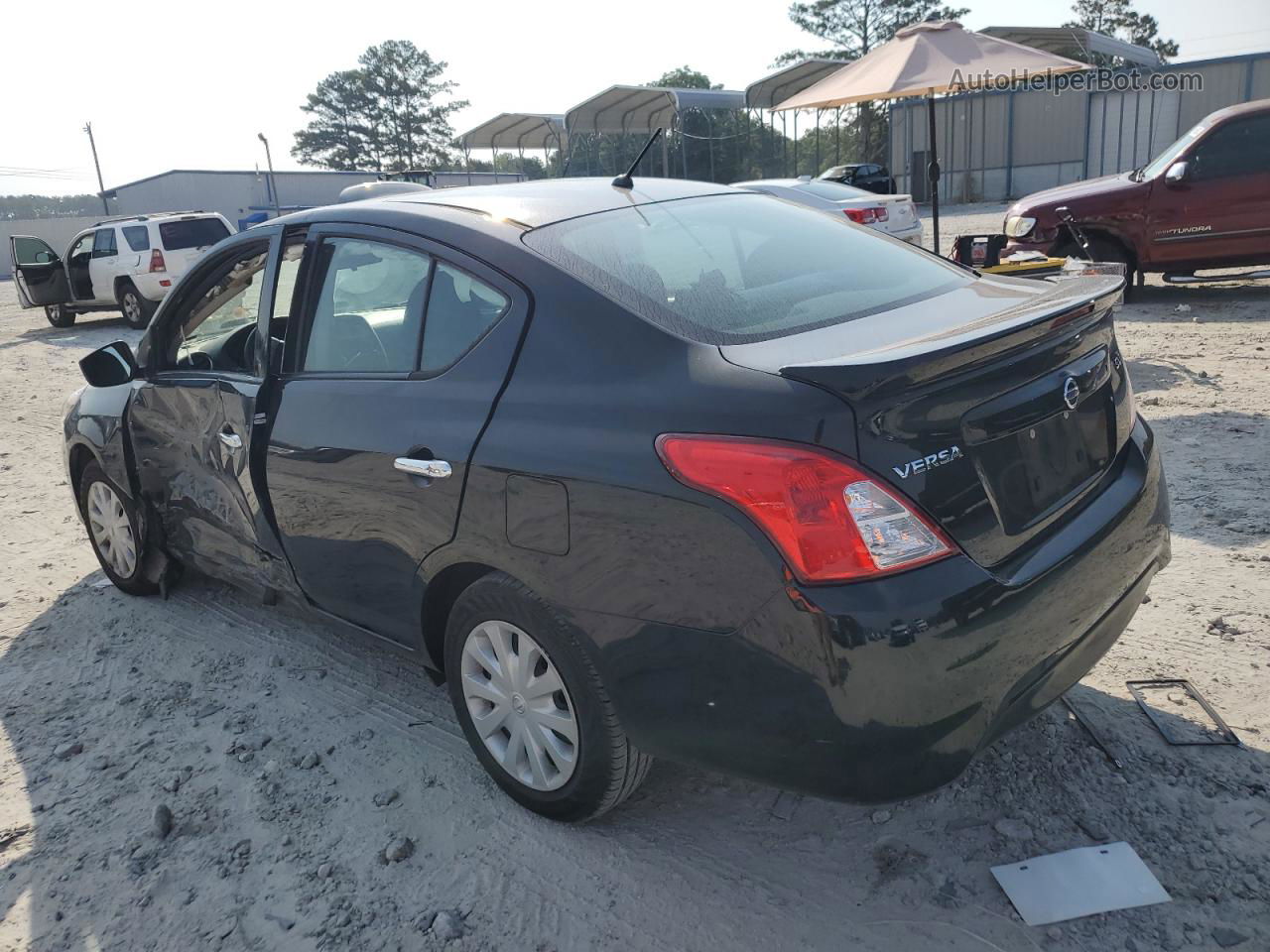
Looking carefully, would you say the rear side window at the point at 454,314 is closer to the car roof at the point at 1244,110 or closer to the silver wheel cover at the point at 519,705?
the silver wheel cover at the point at 519,705

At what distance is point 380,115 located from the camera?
233 feet

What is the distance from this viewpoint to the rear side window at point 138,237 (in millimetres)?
15703

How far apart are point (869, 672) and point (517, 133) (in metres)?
38.3

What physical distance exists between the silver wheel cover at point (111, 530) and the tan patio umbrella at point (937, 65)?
6800 mm

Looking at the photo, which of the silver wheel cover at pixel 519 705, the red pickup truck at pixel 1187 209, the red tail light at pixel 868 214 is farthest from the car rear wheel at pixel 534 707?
the red tail light at pixel 868 214

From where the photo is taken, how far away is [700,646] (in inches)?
81.2

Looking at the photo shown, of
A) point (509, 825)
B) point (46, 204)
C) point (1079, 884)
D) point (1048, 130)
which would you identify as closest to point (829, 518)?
point (1079, 884)

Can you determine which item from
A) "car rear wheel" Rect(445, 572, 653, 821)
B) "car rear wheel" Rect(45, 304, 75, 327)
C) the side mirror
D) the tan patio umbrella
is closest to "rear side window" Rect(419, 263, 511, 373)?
"car rear wheel" Rect(445, 572, 653, 821)

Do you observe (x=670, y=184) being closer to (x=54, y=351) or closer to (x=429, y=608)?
(x=429, y=608)

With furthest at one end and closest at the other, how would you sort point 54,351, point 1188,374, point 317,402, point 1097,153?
point 1097,153 < point 54,351 < point 1188,374 < point 317,402

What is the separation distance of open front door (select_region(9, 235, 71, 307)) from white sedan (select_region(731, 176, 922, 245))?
12.6 m

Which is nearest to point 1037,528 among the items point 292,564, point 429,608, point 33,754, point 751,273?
point 751,273

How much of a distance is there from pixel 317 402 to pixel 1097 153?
3022cm

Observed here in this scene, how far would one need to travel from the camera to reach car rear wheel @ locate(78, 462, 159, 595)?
13.9ft
